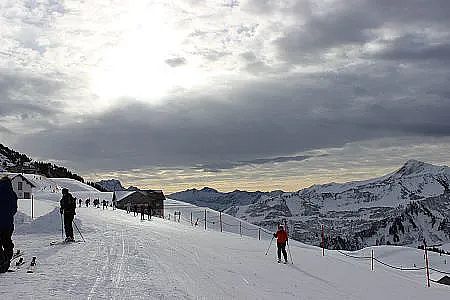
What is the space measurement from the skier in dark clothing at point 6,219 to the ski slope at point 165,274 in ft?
2.09

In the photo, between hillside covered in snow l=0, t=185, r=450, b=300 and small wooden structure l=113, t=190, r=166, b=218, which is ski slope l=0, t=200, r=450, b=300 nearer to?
hillside covered in snow l=0, t=185, r=450, b=300

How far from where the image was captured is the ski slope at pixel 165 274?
11.4 meters

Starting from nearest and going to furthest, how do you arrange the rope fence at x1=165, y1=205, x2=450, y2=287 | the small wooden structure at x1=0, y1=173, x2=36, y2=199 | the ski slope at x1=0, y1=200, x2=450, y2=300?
the ski slope at x1=0, y1=200, x2=450, y2=300 → the rope fence at x1=165, y1=205, x2=450, y2=287 → the small wooden structure at x1=0, y1=173, x2=36, y2=199

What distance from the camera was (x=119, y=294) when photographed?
10.9 metres

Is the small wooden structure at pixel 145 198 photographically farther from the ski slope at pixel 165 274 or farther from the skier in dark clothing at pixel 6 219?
the skier in dark clothing at pixel 6 219

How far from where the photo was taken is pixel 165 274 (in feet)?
45.8

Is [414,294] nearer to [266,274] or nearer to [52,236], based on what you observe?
[266,274]

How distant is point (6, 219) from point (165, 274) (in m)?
4.02

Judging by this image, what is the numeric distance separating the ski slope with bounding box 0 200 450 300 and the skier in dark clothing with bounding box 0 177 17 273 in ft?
2.09

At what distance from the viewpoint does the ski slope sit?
37.3 ft

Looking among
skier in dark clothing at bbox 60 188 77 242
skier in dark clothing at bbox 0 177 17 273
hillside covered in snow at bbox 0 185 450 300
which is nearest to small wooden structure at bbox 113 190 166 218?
hillside covered in snow at bbox 0 185 450 300

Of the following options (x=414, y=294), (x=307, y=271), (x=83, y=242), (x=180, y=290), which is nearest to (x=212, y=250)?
(x=307, y=271)

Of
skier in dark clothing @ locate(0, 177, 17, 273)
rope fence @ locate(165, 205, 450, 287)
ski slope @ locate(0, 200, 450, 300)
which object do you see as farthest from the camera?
rope fence @ locate(165, 205, 450, 287)

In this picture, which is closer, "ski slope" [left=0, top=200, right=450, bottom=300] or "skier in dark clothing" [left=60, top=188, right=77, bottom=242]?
"ski slope" [left=0, top=200, right=450, bottom=300]
